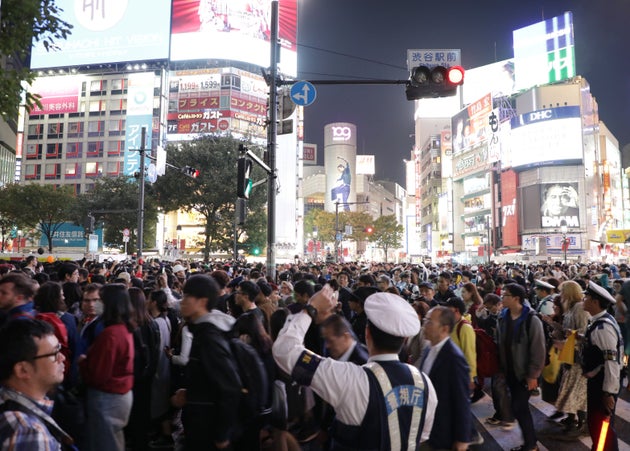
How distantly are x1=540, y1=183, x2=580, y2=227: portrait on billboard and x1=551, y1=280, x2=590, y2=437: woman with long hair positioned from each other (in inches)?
2207

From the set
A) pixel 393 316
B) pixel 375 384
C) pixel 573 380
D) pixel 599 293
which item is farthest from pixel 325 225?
pixel 375 384

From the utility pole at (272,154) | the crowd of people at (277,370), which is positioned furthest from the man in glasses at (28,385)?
the utility pole at (272,154)

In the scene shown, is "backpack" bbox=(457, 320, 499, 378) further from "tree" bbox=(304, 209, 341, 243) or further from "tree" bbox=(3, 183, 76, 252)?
"tree" bbox=(304, 209, 341, 243)

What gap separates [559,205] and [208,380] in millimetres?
61737

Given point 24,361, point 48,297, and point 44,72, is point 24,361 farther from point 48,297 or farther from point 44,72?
point 44,72

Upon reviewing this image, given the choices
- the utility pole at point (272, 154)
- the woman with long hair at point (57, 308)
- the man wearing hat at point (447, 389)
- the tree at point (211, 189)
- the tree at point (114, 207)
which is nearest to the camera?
the man wearing hat at point (447, 389)

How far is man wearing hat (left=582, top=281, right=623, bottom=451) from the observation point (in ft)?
14.8

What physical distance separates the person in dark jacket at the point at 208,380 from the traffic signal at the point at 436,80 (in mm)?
6306

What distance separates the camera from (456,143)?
79250 millimetres

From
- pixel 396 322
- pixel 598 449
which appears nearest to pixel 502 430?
pixel 598 449

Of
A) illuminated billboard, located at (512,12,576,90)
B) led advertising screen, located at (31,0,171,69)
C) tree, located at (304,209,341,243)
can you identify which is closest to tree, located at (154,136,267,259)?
tree, located at (304,209,341,243)

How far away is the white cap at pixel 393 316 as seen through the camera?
2405 mm

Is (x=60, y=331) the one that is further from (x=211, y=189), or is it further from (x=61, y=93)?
(x=61, y=93)

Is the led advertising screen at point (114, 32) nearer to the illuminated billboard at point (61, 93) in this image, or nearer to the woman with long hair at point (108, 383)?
the illuminated billboard at point (61, 93)
